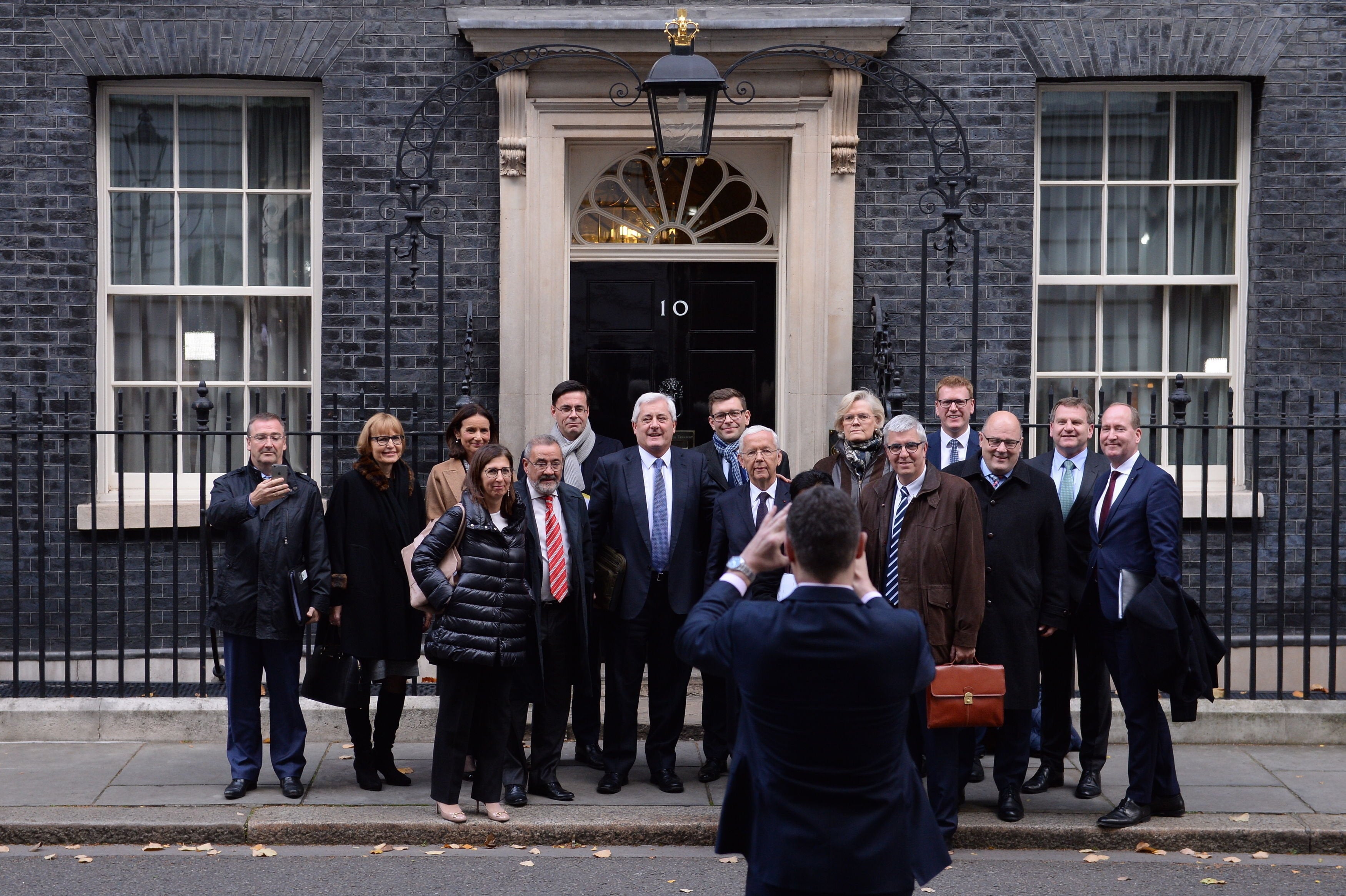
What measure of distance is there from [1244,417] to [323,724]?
6390 millimetres

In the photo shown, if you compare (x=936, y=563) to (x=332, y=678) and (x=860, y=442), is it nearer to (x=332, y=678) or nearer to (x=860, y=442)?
(x=860, y=442)

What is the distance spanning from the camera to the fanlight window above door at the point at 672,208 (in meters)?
9.83

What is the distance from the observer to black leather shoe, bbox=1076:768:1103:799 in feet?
22.1

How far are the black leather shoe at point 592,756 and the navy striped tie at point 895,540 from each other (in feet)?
6.25

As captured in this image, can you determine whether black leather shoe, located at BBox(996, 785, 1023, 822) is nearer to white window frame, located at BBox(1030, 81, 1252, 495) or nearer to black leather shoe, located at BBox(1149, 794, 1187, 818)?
black leather shoe, located at BBox(1149, 794, 1187, 818)

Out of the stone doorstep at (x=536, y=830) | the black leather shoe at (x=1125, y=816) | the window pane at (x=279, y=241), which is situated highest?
the window pane at (x=279, y=241)

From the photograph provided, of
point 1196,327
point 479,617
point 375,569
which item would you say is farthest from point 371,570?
point 1196,327

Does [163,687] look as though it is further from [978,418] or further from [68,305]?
[978,418]

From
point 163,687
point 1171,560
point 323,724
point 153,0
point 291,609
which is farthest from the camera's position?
point 153,0

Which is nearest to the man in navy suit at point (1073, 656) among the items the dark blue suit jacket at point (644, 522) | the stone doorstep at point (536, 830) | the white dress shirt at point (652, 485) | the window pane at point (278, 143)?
the stone doorstep at point (536, 830)

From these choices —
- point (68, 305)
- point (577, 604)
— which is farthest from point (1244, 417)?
point (68, 305)

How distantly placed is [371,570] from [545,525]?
2.87ft

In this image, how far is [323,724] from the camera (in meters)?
7.80

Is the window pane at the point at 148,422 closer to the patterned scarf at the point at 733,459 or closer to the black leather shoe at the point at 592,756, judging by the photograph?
the black leather shoe at the point at 592,756
